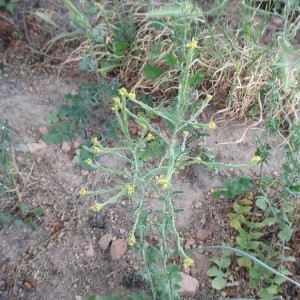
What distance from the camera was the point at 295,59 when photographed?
2.29 meters

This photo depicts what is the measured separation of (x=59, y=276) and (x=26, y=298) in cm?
12

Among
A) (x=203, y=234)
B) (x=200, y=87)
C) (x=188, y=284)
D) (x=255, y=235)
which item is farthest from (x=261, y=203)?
(x=200, y=87)

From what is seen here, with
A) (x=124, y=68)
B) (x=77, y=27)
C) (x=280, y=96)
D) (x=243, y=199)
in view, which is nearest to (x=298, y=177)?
(x=243, y=199)

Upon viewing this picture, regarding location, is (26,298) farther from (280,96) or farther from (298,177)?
(280,96)

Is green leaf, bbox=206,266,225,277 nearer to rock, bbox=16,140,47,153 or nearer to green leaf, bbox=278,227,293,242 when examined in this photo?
green leaf, bbox=278,227,293,242

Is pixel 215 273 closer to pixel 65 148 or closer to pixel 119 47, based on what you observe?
pixel 65 148

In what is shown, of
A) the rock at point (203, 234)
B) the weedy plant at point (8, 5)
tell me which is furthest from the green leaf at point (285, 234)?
the weedy plant at point (8, 5)

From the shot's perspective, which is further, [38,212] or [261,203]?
[38,212]

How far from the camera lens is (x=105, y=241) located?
1.92 metres

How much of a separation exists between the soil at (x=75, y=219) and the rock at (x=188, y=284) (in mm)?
21

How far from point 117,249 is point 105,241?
56mm

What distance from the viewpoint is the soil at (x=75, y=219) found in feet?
6.07

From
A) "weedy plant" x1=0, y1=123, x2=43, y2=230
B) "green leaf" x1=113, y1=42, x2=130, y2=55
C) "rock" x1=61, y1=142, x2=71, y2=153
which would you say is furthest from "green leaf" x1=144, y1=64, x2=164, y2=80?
"weedy plant" x1=0, y1=123, x2=43, y2=230

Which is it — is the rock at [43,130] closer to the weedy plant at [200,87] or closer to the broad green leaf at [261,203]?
the weedy plant at [200,87]
